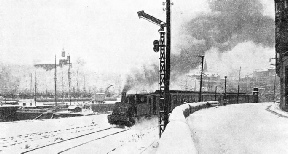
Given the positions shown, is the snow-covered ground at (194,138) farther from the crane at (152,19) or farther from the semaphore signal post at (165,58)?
the crane at (152,19)

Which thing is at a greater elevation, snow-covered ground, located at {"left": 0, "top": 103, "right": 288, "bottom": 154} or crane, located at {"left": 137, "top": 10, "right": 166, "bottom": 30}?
crane, located at {"left": 137, "top": 10, "right": 166, "bottom": 30}

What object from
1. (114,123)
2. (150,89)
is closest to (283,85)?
(114,123)

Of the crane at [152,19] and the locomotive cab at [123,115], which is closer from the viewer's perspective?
the crane at [152,19]

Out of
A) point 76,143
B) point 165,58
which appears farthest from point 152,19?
point 76,143

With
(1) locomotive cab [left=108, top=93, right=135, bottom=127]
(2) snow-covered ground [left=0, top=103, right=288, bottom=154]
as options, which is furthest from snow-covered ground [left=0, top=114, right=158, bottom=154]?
(1) locomotive cab [left=108, top=93, right=135, bottom=127]

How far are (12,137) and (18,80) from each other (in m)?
165

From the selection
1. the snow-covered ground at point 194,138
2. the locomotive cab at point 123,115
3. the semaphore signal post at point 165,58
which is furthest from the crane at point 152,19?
the locomotive cab at point 123,115

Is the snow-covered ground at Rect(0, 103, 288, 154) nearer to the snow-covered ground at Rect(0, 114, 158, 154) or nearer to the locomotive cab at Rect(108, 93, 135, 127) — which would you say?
the snow-covered ground at Rect(0, 114, 158, 154)

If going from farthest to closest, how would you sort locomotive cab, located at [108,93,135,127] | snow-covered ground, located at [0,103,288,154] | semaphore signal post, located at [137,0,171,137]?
locomotive cab, located at [108,93,135,127]
semaphore signal post, located at [137,0,171,137]
snow-covered ground, located at [0,103,288,154]

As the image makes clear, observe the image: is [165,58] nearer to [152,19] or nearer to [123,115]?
[152,19]

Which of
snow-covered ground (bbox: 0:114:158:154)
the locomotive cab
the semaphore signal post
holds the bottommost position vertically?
snow-covered ground (bbox: 0:114:158:154)

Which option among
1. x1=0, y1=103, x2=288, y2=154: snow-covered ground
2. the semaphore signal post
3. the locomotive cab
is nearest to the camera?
x1=0, y1=103, x2=288, y2=154: snow-covered ground

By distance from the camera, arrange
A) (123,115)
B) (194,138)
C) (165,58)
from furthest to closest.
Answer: (123,115)
(165,58)
(194,138)

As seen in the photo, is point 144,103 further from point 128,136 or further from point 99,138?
point 99,138
